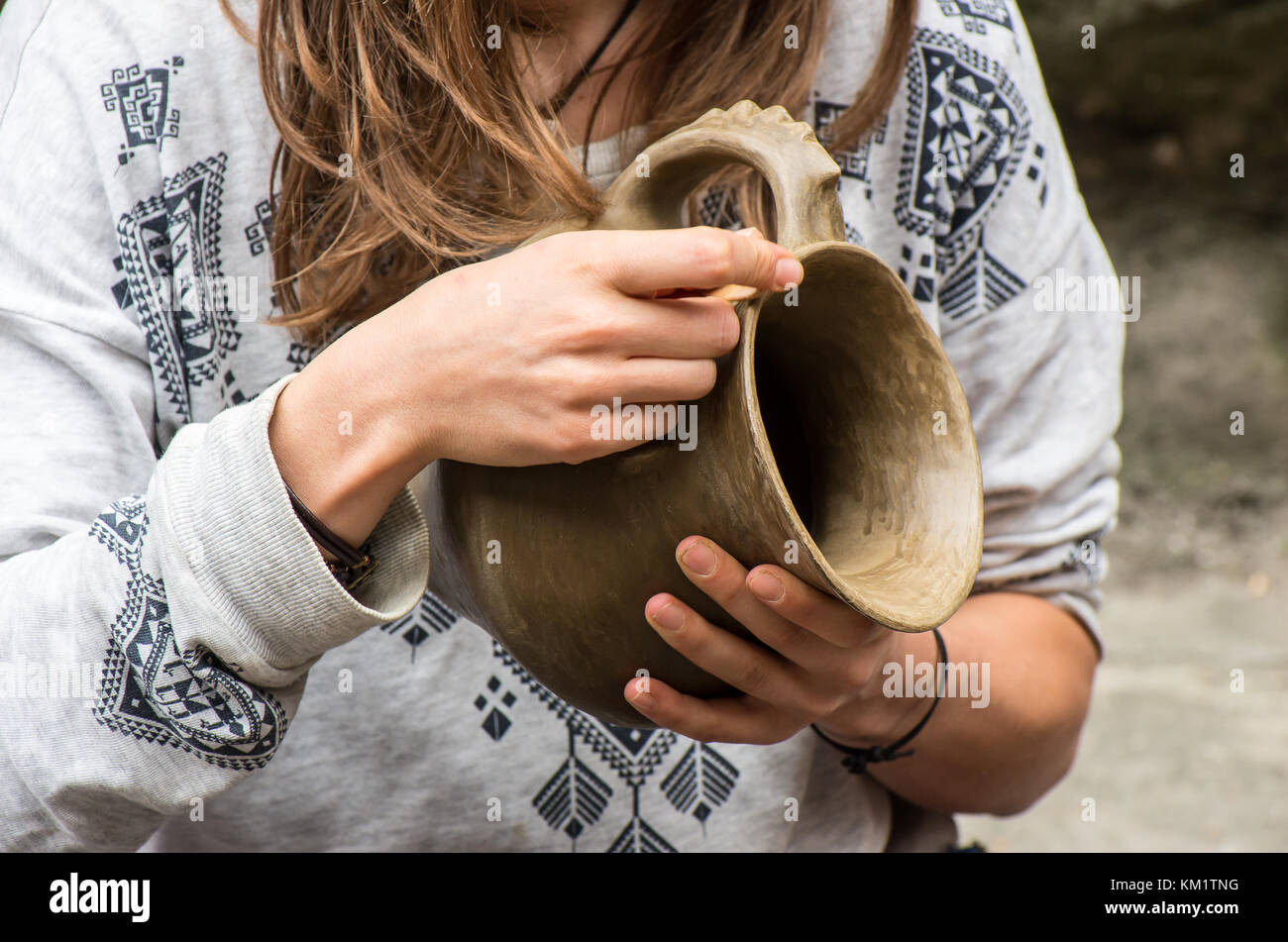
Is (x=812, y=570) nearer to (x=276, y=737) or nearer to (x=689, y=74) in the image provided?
(x=276, y=737)

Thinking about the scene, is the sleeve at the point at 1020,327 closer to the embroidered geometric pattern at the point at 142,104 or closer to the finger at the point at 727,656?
the finger at the point at 727,656

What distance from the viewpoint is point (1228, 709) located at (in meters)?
2.60

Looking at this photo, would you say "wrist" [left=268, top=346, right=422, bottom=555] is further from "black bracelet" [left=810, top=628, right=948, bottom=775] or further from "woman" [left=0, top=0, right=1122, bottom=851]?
"black bracelet" [left=810, top=628, right=948, bottom=775]

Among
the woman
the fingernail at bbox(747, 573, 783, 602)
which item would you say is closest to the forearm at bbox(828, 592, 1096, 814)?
the woman

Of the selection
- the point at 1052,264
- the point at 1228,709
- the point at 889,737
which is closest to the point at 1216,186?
the point at 1228,709

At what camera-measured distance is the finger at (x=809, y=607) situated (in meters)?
0.65

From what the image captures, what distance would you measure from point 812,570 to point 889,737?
16.1 inches

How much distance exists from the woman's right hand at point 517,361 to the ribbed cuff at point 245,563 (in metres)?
0.02

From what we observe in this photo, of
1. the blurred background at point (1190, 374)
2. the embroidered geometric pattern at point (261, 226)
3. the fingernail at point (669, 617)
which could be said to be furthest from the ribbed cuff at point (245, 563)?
the blurred background at point (1190, 374)

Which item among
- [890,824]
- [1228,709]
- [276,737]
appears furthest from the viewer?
[1228,709]

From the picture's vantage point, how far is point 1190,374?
3373 millimetres

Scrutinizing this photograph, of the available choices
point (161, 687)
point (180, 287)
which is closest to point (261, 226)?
point (180, 287)

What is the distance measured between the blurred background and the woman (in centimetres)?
156

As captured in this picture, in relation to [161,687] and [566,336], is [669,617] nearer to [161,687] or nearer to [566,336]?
[566,336]
